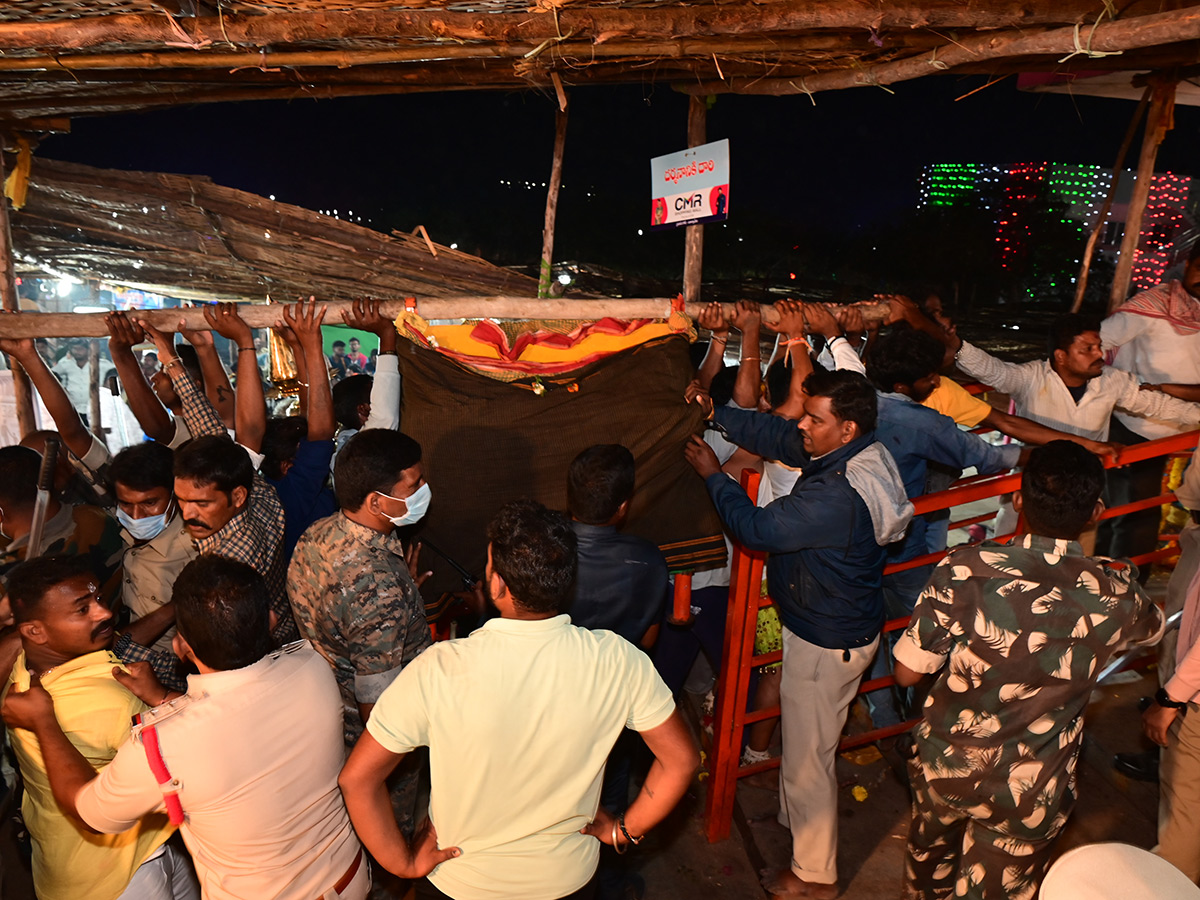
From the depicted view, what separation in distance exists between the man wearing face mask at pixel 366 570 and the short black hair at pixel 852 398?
1.76 m

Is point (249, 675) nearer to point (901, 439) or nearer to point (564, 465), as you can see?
point (564, 465)

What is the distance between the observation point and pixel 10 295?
4.73 meters

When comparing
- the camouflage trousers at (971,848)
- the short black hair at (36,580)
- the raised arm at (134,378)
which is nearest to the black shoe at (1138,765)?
the camouflage trousers at (971,848)

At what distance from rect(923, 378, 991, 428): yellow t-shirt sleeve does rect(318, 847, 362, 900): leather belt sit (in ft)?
11.4

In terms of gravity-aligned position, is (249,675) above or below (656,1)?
below

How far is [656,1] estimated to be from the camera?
3.13m

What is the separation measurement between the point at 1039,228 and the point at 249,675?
57.9ft

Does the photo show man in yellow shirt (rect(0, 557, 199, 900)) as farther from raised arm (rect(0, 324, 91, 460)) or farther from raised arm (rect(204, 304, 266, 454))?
raised arm (rect(0, 324, 91, 460))

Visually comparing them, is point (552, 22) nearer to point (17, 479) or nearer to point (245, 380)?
point (245, 380)

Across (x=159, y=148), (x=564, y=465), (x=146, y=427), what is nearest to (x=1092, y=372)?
(x=564, y=465)

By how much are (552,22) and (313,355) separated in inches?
73.1

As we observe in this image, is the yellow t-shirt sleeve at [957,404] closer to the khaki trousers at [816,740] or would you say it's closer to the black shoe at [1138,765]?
the khaki trousers at [816,740]

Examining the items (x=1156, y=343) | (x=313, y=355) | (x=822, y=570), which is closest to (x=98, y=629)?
(x=313, y=355)

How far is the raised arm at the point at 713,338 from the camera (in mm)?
3717
